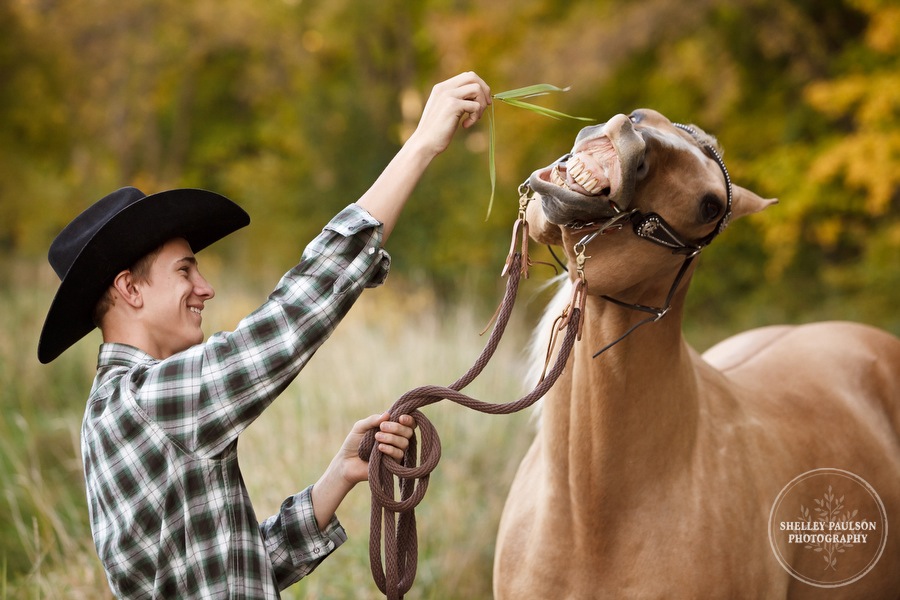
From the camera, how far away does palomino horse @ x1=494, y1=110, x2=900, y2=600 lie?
1.99 m

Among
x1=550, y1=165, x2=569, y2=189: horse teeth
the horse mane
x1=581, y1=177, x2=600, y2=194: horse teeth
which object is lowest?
the horse mane

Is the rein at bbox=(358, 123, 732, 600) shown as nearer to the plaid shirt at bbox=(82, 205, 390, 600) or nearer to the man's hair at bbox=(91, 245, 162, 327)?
the plaid shirt at bbox=(82, 205, 390, 600)

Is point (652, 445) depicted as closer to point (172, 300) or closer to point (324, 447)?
point (172, 300)

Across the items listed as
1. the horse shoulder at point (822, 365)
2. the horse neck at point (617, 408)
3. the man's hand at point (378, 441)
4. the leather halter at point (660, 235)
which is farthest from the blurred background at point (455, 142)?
the leather halter at point (660, 235)

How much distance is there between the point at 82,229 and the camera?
1.99 m

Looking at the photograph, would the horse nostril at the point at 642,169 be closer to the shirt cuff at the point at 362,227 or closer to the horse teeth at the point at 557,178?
the horse teeth at the point at 557,178

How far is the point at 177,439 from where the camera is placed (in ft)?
5.80

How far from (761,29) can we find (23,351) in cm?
862

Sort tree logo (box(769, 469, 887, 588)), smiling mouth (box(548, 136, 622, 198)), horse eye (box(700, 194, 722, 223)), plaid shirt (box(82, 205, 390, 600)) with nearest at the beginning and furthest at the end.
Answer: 1. plaid shirt (box(82, 205, 390, 600))
2. smiling mouth (box(548, 136, 622, 198))
3. horse eye (box(700, 194, 722, 223))
4. tree logo (box(769, 469, 887, 588))

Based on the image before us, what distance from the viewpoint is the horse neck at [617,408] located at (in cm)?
219

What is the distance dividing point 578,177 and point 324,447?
3.63 m

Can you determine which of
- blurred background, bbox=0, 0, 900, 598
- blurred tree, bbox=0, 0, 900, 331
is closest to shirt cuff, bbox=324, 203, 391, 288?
blurred background, bbox=0, 0, 900, 598

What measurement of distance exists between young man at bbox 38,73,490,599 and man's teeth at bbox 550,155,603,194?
235 mm

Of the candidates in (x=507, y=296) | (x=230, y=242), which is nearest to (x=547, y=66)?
(x=230, y=242)
